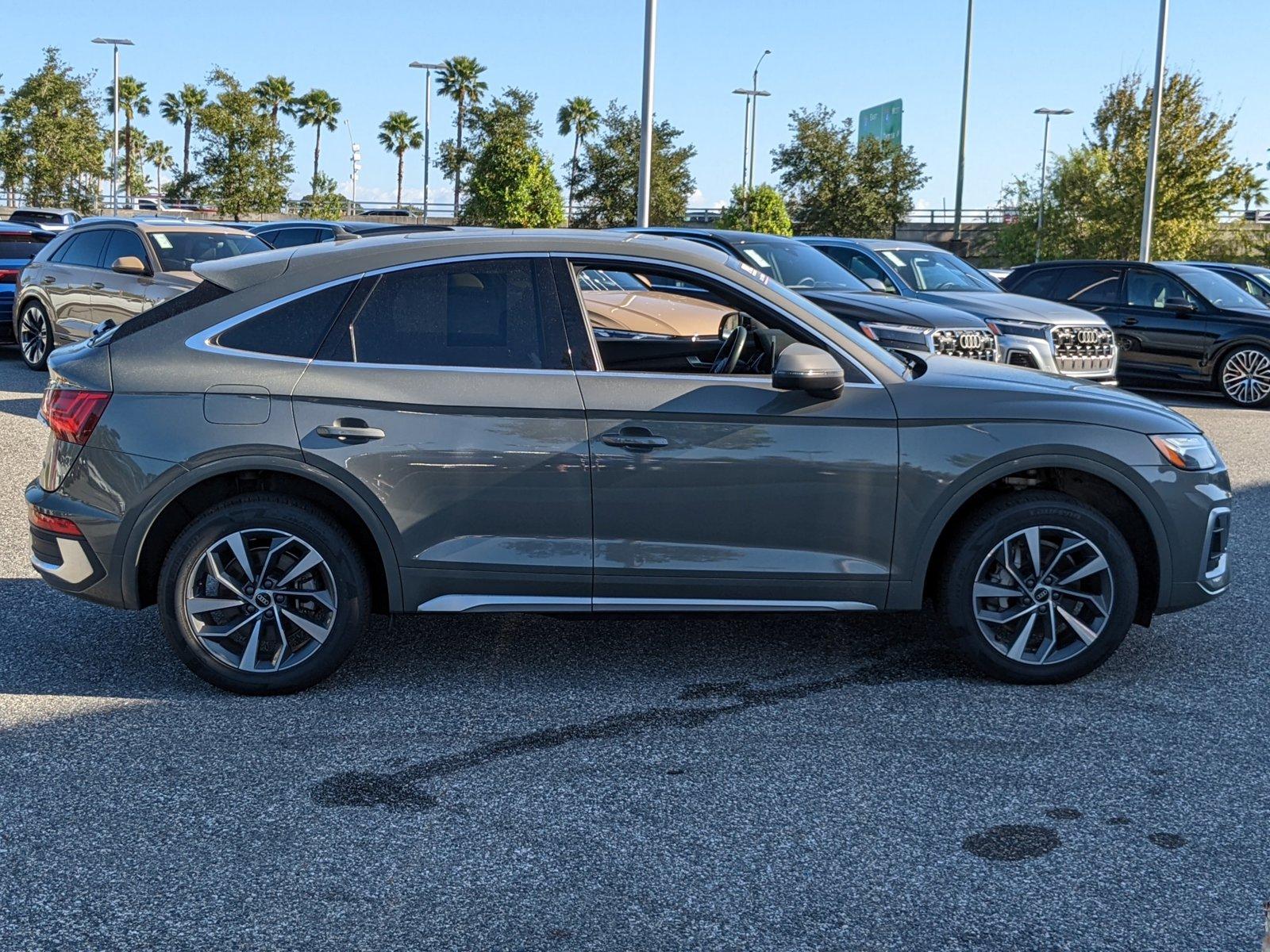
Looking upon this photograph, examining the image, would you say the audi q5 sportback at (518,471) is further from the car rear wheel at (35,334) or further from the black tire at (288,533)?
the car rear wheel at (35,334)

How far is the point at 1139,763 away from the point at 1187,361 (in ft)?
42.4

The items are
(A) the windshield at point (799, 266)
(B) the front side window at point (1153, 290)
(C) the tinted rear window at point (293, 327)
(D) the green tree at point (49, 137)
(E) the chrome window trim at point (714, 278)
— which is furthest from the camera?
(D) the green tree at point (49, 137)

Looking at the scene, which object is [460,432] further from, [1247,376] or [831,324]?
[1247,376]

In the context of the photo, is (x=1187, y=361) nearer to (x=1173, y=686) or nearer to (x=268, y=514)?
(x=1173, y=686)

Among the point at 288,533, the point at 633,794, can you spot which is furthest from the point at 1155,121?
the point at 633,794

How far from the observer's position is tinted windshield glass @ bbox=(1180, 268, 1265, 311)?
16297 mm

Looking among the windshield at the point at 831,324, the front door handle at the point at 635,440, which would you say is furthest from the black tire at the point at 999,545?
the front door handle at the point at 635,440

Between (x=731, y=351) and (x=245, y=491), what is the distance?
1948 mm

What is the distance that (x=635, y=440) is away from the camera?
4.88 meters

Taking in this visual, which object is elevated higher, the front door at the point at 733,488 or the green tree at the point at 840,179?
the green tree at the point at 840,179

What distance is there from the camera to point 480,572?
4934 mm

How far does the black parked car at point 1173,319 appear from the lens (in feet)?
52.1

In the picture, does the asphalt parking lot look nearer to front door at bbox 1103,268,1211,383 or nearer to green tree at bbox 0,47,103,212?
front door at bbox 1103,268,1211,383

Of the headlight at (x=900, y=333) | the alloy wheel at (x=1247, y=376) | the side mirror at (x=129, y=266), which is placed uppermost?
the side mirror at (x=129, y=266)
